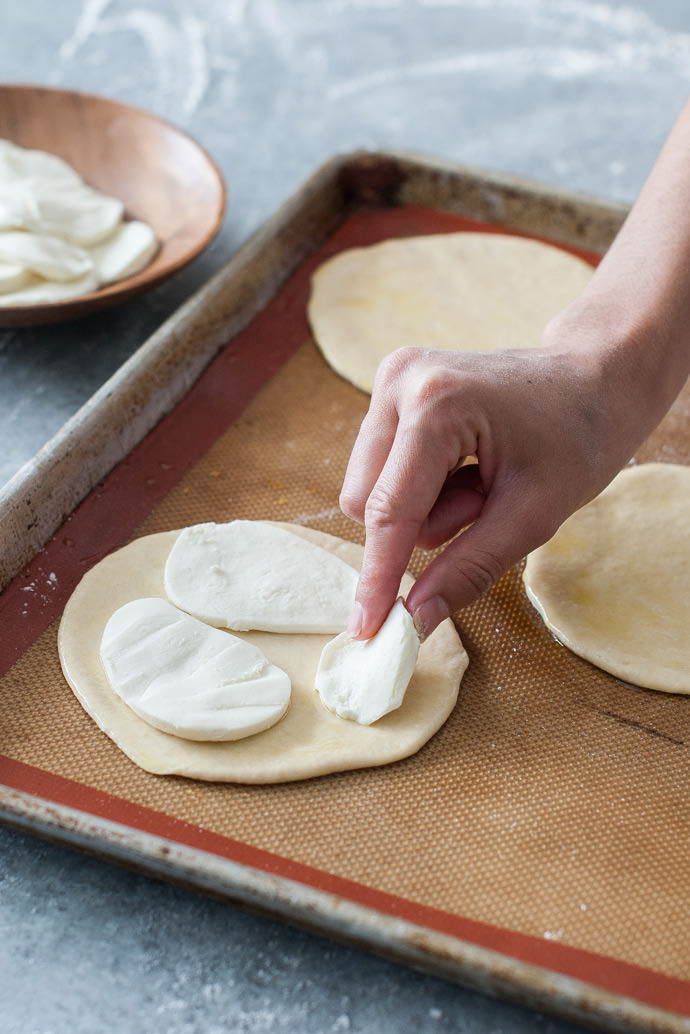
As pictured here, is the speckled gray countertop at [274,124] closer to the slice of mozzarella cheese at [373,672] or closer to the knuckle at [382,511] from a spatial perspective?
the slice of mozzarella cheese at [373,672]

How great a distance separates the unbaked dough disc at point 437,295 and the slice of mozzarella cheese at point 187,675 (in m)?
0.59

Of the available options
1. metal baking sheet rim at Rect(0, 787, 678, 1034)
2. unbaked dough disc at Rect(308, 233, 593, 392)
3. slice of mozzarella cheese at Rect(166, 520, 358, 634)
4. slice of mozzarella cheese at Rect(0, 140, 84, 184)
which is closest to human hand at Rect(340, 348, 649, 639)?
slice of mozzarella cheese at Rect(166, 520, 358, 634)

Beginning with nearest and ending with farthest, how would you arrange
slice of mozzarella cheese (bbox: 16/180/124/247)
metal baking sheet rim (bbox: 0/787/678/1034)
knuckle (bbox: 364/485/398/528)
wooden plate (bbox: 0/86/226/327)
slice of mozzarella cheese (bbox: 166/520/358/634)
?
metal baking sheet rim (bbox: 0/787/678/1034), knuckle (bbox: 364/485/398/528), slice of mozzarella cheese (bbox: 166/520/358/634), slice of mozzarella cheese (bbox: 16/180/124/247), wooden plate (bbox: 0/86/226/327)

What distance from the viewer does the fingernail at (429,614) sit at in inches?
40.6

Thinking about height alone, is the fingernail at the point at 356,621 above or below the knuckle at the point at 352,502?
below

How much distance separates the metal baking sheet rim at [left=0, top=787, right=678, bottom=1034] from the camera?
2.65 feet

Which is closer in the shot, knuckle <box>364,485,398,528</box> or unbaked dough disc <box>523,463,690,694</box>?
knuckle <box>364,485,398,528</box>

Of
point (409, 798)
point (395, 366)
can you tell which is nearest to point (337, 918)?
point (409, 798)

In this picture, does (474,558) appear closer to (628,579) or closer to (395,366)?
(395,366)

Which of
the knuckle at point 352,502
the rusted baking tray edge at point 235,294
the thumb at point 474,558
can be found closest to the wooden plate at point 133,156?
the rusted baking tray edge at point 235,294

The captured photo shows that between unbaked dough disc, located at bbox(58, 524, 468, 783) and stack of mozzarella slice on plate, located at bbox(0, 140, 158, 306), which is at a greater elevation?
stack of mozzarella slice on plate, located at bbox(0, 140, 158, 306)

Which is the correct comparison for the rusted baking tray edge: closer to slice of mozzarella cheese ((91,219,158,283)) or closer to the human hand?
slice of mozzarella cheese ((91,219,158,283))

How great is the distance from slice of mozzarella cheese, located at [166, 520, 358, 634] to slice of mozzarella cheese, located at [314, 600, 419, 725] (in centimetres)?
8

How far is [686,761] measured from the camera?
108 cm
